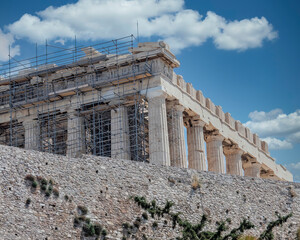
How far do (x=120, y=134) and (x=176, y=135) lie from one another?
3.28 meters

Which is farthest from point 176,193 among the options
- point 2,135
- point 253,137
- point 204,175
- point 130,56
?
point 253,137

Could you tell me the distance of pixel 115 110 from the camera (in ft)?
159

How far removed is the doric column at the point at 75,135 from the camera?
48562 mm

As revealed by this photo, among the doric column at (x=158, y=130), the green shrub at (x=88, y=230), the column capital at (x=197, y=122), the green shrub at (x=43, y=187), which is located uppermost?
the column capital at (x=197, y=122)

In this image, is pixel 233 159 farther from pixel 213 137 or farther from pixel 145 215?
pixel 145 215

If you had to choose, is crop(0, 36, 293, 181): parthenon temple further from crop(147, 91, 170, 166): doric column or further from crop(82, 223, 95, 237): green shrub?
crop(82, 223, 95, 237): green shrub

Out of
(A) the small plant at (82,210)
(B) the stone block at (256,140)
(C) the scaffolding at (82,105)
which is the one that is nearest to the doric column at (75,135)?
(C) the scaffolding at (82,105)


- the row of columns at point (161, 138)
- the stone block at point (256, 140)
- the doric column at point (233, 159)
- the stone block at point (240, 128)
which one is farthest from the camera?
the stone block at point (256, 140)

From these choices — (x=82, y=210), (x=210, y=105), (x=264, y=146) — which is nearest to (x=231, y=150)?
(x=210, y=105)

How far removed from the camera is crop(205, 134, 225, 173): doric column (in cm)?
5266

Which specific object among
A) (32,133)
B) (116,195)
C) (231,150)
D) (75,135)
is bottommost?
(116,195)

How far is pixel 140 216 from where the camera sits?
106 ft

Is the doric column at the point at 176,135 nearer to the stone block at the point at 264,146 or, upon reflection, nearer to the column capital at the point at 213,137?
the column capital at the point at 213,137

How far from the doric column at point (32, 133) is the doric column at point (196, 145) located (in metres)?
9.20
